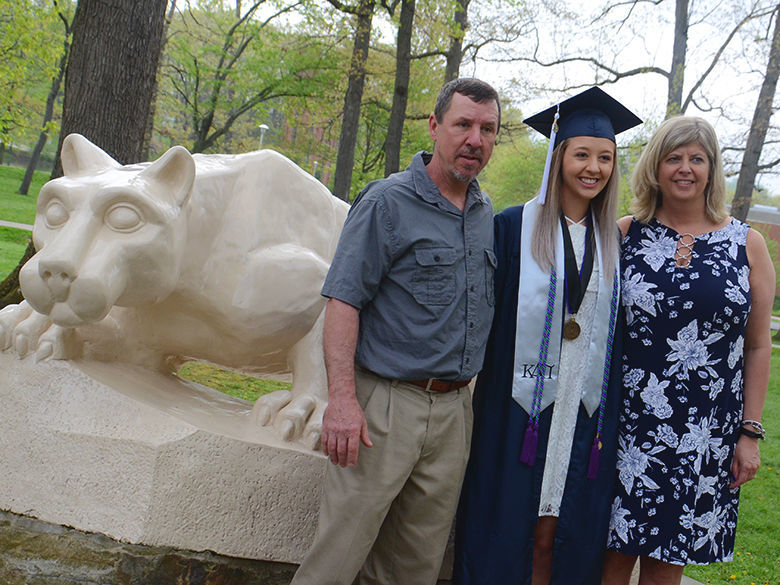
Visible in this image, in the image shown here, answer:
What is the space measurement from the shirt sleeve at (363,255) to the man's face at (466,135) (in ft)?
0.96

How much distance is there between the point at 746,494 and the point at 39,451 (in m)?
6.43

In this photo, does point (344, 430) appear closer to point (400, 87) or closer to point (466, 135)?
point (466, 135)

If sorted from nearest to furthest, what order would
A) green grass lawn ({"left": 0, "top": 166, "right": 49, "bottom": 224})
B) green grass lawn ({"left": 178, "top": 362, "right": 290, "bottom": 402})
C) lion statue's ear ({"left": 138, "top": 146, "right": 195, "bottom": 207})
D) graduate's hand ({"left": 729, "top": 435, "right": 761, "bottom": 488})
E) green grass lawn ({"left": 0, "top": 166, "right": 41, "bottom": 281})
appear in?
lion statue's ear ({"left": 138, "top": 146, "right": 195, "bottom": 207}) < graduate's hand ({"left": 729, "top": 435, "right": 761, "bottom": 488}) < green grass lawn ({"left": 178, "top": 362, "right": 290, "bottom": 402}) < green grass lawn ({"left": 0, "top": 166, "right": 41, "bottom": 281}) < green grass lawn ({"left": 0, "top": 166, "right": 49, "bottom": 224})

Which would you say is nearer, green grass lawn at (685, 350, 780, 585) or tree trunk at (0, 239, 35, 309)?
green grass lawn at (685, 350, 780, 585)

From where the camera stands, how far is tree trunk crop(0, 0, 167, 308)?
473cm

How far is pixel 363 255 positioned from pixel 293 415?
3.07ft

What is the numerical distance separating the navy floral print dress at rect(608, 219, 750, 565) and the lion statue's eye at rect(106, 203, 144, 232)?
1834 millimetres

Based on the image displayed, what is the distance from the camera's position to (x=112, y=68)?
4.80m

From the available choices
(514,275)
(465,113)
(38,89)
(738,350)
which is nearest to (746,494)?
(738,350)

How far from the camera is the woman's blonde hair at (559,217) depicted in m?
2.57

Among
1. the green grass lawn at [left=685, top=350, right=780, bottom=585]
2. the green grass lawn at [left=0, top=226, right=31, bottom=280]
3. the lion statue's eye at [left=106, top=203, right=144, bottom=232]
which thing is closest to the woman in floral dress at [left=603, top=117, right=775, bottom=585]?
the lion statue's eye at [left=106, top=203, right=144, bottom=232]

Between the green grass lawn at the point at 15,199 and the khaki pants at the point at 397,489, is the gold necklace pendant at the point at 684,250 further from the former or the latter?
the green grass lawn at the point at 15,199

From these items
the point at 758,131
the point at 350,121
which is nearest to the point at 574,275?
the point at 350,121

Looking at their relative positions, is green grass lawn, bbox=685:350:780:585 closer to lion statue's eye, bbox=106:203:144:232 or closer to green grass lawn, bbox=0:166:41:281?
lion statue's eye, bbox=106:203:144:232
